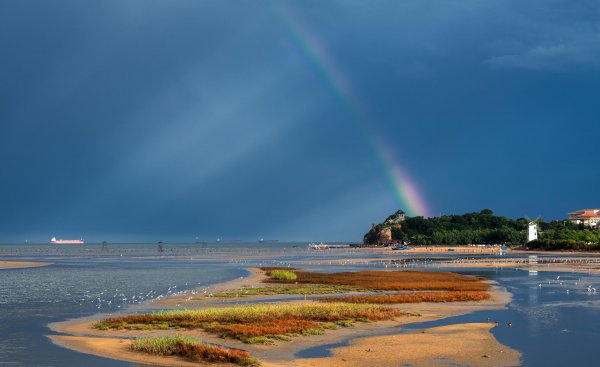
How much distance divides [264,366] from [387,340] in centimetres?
842

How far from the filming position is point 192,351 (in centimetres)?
2647

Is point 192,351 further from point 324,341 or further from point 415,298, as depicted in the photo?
point 415,298

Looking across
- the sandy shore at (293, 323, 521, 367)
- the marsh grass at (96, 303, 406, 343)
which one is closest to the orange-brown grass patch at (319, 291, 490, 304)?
the marsh grass at (96, 303, 406, 343)

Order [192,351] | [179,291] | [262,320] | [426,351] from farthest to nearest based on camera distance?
[179,291], [262,320], [426,351], [192,351]

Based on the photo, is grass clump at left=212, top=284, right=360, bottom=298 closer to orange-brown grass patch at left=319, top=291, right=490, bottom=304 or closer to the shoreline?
orange-brown grass patch at left=319, top=291, right=490, bottom=304

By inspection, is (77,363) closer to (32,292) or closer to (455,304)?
(455,304)

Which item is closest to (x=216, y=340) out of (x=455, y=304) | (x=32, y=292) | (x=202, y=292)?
(x=455, y=304)

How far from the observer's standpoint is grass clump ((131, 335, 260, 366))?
25228 mm

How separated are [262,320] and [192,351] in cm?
1002

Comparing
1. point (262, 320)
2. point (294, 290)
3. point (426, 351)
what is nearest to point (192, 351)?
point (262, 320)

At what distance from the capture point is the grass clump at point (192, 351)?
25228 mm

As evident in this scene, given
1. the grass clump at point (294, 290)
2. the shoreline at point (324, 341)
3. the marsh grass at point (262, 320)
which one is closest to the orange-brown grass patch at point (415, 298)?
the marsh grass at point (262, 320)

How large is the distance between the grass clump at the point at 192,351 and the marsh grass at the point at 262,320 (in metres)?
3.58

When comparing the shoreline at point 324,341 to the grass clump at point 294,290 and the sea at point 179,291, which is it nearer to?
the sea at point 179,291
